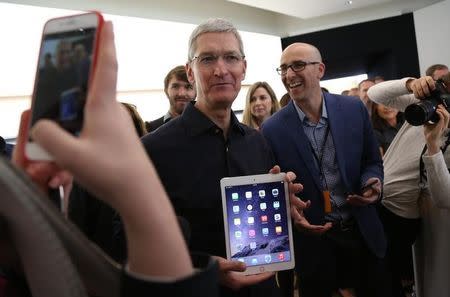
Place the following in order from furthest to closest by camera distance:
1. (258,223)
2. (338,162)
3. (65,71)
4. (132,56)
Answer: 1. (132,56)
2. (338,162)
3. (258,223)
4. (65,71)

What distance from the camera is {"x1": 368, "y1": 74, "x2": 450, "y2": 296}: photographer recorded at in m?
1.78

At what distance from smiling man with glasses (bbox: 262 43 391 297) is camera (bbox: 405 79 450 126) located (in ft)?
1.00

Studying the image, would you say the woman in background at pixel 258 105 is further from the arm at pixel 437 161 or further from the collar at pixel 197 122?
the collar at pixel 197 122

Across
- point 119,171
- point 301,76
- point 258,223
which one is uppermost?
point 301,76

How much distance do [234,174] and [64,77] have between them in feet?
2.75

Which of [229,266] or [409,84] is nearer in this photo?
[229,266]

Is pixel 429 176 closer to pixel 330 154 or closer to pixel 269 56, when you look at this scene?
pixel 330 154

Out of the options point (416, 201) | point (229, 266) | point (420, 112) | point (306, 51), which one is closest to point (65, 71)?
point (229, 266)

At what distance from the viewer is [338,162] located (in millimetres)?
1744

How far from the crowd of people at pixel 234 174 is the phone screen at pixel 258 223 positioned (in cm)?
6

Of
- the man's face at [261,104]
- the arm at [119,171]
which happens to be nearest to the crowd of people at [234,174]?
the arm at [119,171]

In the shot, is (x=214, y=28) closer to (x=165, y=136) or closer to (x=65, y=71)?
(x=165, y=136)

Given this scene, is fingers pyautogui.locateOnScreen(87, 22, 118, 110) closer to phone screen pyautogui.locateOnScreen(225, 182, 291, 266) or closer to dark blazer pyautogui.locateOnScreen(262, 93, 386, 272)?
phone screen pyautogui.locateOnScreen(225, 182, 291, 266)

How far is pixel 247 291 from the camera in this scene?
1195 millimetres
